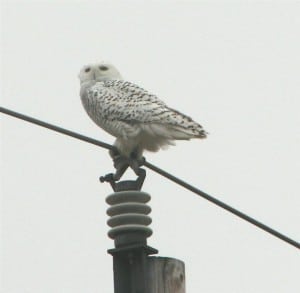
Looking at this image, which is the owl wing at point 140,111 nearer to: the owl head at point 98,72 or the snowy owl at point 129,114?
the snowy owl at point 129,114

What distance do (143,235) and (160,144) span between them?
3238 mm

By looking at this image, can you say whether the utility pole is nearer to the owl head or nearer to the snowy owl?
the snowy owl

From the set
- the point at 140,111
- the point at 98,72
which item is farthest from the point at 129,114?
the point at 98,72

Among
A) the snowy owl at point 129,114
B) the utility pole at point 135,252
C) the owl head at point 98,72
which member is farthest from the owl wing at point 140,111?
the utility pole at point 135,252

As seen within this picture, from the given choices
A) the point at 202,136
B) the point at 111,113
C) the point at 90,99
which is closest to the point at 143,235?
the point at 202,136

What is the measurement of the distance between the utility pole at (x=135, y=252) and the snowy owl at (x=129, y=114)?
6.11 ft

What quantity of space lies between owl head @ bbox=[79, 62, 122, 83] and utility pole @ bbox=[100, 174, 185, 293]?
15.4 ft

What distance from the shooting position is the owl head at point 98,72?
10.1 metres

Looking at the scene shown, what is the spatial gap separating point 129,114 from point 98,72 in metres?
1.40

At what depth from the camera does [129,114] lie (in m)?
8.88

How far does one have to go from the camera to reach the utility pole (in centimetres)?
487

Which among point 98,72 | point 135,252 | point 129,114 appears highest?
point 98,72

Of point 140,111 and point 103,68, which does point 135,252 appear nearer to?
point 140,111

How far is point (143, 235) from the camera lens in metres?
5.19
